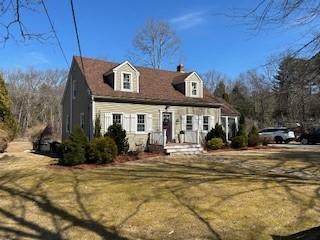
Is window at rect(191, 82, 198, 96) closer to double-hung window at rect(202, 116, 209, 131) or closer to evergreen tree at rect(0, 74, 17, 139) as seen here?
double-hung window at rect(202, 116, 209, 131)

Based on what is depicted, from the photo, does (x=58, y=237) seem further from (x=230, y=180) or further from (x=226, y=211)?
(x=230, y=180)

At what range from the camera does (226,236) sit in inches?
283

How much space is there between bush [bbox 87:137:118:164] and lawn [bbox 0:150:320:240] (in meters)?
2.33

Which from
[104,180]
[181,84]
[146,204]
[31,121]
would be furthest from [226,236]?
[31,121]

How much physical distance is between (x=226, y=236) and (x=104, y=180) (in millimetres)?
7043

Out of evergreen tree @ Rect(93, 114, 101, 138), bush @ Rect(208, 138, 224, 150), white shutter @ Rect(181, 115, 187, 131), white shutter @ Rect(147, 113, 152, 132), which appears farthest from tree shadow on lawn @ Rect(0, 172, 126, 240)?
white shutter @ Rect(181, 115, 187, 131)

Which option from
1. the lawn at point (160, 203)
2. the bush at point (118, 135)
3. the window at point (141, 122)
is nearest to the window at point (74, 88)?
the window at point (141, 122)

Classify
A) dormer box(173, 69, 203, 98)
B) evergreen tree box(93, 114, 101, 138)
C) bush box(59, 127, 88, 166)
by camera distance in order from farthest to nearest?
1. dormer box(173, 69, 203, 98)
2. evergreen tree box(93, 114, 101, 138)
3. bush box(59, 127, 88, 166)

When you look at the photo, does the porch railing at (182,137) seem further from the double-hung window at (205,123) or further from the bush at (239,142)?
the bush at (239,142)

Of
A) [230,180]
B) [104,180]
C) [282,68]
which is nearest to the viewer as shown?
[282,68]

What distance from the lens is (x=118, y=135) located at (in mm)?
21844

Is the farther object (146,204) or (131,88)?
(131,88)

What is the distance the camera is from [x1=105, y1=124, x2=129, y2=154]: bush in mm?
21781

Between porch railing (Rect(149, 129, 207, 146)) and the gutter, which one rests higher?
the gutter
